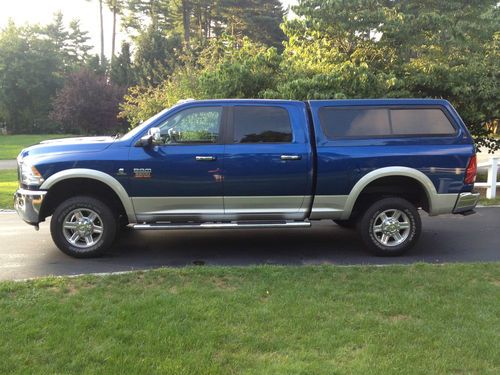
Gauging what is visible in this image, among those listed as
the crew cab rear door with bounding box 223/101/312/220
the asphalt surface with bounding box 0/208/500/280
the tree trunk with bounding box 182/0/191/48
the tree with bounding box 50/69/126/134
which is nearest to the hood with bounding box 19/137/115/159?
the asphalt surface with bounding box 0/208/500/280

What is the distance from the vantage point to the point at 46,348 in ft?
11.8

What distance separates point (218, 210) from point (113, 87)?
117 feet

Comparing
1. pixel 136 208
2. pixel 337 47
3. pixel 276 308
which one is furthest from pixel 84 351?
pixel 337 47

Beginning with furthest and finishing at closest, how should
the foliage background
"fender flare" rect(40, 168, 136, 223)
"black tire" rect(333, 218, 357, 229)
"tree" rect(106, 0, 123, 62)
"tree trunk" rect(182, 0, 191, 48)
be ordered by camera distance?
1. "tree" rect(106, 0, 123, 62)
2. "tree trunk" rect(182, 0, 191, 48)
3. the foliage background
4. "black tire" rect(333, 218, 357, 229)
5. "fender flare" rect(40, 168, 136, 223)

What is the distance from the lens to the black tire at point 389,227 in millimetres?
6457

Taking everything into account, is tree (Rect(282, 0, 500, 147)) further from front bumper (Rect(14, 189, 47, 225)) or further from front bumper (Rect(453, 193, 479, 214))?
front bumper (Rect(14, 189, 47, 225))

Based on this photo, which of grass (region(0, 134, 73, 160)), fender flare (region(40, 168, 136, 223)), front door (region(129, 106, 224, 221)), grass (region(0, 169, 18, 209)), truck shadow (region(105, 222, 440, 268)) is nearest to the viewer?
fender flare (region(40, 168, 136, 223))

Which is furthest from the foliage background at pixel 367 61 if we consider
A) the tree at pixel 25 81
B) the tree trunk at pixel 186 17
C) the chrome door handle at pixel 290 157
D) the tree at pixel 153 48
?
the tree at pixel 25 81

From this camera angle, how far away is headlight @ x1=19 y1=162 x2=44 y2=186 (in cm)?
610

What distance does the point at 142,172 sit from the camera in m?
6.14

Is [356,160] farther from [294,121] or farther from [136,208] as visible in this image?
[136,208]

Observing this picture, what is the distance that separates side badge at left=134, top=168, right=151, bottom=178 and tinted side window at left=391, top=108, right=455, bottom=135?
315cm

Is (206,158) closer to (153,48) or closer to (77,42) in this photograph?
(153,48)

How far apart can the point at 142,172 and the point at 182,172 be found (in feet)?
1.58
